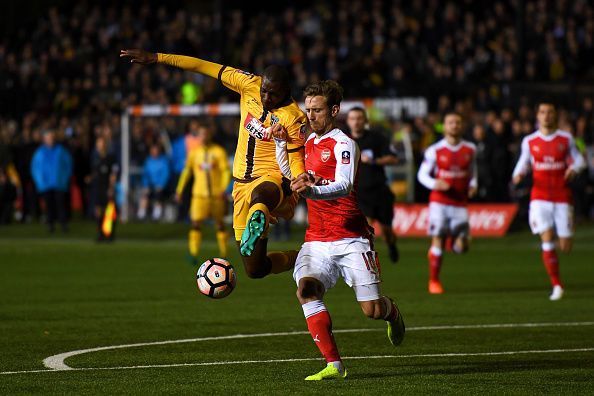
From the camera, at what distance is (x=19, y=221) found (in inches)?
1296

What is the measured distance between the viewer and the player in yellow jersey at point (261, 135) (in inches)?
437

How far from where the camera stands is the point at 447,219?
17.0m

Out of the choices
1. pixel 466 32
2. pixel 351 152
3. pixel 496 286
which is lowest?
pixel 496 286

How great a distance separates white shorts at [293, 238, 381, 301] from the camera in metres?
9.34

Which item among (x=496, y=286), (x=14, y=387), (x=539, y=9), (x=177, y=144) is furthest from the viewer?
(x=539, y=9)

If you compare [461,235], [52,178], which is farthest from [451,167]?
[52,178]

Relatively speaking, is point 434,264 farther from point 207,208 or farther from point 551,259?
point 207,208

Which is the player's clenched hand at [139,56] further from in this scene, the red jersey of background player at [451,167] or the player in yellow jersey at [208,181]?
the player in yellow jersey at [208,181]

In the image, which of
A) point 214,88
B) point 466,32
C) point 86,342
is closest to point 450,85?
point 466,32

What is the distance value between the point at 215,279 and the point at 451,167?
24.2ft

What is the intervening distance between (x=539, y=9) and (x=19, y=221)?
13798 mm

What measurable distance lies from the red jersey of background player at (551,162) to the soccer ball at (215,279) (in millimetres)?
6532

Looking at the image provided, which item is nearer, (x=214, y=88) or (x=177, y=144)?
(x=177, y=144)

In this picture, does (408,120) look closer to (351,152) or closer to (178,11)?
(178,11)
